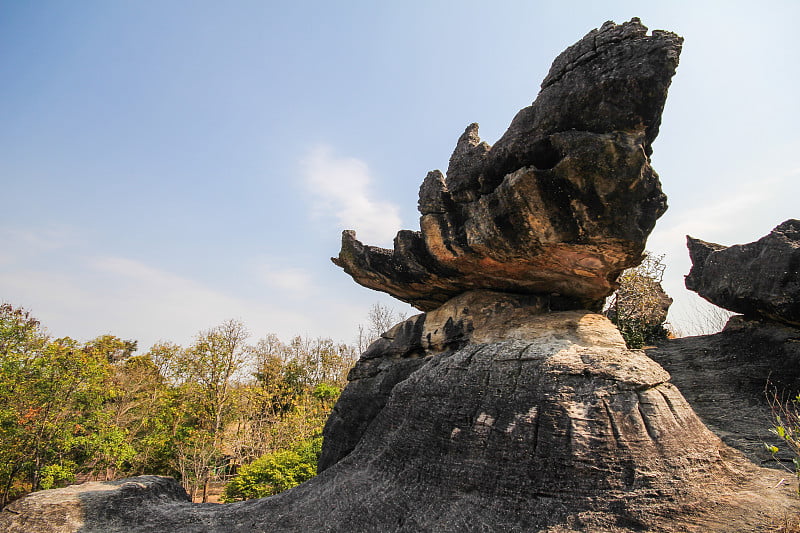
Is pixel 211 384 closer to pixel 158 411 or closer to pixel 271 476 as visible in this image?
pixel 158 411

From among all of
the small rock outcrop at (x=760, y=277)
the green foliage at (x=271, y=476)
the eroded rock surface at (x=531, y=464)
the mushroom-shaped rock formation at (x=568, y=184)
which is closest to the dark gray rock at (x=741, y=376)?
the small rock outcrop at (x=760, y=277)

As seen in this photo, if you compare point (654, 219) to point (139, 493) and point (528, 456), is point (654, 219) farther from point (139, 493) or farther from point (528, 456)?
point (139, 493)

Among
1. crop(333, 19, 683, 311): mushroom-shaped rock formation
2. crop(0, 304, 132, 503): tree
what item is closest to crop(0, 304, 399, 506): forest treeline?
crop(0, 304, 132, 503): tree

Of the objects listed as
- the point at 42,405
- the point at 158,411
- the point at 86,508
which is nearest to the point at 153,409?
the point at 158,411

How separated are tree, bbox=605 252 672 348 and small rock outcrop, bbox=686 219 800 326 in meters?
2.57

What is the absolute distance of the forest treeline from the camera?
650 inches

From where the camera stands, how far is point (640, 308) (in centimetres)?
1516

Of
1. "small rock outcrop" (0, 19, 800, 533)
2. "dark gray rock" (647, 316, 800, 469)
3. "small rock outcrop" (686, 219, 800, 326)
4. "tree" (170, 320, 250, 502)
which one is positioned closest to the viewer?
"small rock outcrop" (0, 19, 800, 533)

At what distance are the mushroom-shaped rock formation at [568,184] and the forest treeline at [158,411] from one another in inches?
474

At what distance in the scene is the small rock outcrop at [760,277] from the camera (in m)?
8.64

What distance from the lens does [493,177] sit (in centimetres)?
751

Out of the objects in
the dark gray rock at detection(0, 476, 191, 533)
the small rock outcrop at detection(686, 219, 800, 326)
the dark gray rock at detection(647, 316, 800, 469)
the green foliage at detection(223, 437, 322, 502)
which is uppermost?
the small rock outcrop at detection(686, 219, 800, 326)

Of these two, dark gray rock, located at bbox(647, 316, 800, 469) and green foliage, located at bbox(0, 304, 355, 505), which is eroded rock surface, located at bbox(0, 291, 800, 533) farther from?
green foliage, located at bbox(0, 304, 355, 505)

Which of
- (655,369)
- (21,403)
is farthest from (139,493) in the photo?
(21,403)
